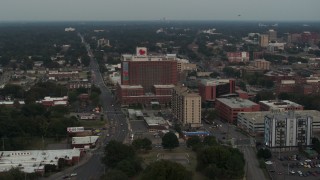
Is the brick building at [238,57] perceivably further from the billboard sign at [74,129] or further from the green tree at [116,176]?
the green tree at [116,176]

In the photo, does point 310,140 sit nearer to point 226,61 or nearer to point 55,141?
point 55,141

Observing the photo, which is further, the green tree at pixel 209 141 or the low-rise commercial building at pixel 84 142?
the low-rise commercial building at pixel 84 142

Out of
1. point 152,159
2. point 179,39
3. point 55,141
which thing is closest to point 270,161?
point 152,159

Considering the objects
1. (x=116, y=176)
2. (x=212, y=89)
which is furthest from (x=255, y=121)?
(x=116, y=176)

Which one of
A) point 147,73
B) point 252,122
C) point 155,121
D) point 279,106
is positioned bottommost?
point 155,121

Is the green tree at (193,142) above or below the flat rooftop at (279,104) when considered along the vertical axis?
below

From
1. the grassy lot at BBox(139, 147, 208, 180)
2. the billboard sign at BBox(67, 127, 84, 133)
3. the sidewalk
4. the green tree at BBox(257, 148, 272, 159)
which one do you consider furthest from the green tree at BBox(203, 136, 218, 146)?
the billboard sign at BBox(67, 127, 84, 133)

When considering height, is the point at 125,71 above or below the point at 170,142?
above

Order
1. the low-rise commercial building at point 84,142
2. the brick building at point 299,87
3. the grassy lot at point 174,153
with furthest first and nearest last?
the brick building at point 299,87, the low-rise commercial building at point 84,142, the grassy lot at point 174,153

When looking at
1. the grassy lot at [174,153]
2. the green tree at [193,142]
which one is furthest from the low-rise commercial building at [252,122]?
the grassy lot at [174,153]

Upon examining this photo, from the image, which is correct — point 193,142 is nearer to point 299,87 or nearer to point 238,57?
point 299,87
